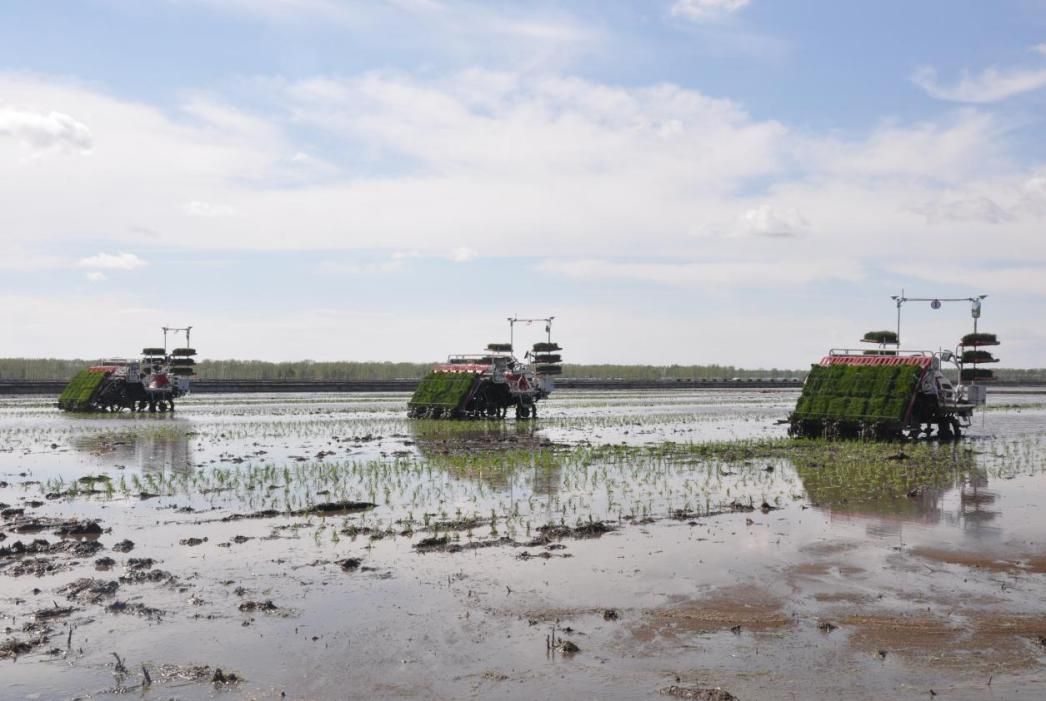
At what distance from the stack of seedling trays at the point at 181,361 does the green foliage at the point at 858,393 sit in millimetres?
37795

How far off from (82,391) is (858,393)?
4162cm

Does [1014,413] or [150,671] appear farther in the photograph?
[1014,413]

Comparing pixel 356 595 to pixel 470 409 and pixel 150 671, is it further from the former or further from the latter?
pixel 470 409

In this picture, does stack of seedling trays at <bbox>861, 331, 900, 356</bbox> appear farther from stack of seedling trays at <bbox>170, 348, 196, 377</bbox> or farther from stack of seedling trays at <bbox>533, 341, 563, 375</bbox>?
stack of seedling trays at <bbox>170, 348, 196, 377</bbox>

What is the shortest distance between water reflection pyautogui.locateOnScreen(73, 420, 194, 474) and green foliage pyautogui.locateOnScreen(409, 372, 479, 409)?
35.9 feet

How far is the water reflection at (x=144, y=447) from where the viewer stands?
80.7 feet

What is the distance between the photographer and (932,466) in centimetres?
2412

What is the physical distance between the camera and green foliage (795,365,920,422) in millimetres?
31703

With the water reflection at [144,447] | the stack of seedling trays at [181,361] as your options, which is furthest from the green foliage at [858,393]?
the stack of seedling trays at [181,361]

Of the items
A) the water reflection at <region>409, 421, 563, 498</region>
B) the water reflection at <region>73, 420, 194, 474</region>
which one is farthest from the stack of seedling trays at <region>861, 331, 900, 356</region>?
the water reflection at <region>73, 420, 194, 474</region>

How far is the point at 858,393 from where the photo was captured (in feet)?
108

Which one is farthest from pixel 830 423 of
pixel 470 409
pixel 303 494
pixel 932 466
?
pixel 303 494

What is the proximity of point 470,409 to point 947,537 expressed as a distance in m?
31.2

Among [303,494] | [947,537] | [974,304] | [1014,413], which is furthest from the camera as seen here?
[1014,413]
